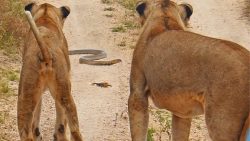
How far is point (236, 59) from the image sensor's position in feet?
16.5

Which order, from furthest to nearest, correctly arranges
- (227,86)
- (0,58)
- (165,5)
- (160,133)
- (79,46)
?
(79,46), (0,58), (160,133), (165,5), (227,86)

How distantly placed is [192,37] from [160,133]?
2531 mm

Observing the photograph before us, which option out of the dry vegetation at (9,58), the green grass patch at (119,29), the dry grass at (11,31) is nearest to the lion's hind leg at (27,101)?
the dry vegetation at (9,58)

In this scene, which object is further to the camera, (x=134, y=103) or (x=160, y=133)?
(x=160, y=133)

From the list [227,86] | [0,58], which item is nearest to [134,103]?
[227,86]

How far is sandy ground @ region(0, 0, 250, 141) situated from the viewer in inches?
330

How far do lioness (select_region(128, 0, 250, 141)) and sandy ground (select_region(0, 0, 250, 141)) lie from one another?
6.24 feet

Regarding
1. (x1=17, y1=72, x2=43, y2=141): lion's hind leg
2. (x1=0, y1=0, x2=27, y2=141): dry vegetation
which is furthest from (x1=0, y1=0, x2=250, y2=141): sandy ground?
(x1=17, y1=72, x2=43, y2=141): lion's hind leg

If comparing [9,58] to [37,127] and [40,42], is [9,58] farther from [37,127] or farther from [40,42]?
[40,42]

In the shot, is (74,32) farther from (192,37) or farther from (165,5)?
(192,37)

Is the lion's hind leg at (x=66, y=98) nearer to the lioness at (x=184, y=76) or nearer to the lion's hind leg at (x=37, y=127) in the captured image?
the lioness at (x=184, y=76)

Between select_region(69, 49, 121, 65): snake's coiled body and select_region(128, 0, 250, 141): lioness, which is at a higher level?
select_region(128, 0, 250, 141): lioness

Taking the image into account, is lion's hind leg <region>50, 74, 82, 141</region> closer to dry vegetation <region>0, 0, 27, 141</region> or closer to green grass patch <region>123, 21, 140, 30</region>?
dry vegetation <region>0, 0, 27, 141</region>

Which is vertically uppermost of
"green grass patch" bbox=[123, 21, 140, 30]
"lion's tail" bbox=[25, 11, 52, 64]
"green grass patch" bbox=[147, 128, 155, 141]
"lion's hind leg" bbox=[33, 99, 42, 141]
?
"lion's tail" bbox=[25, 11, 52, 64]
